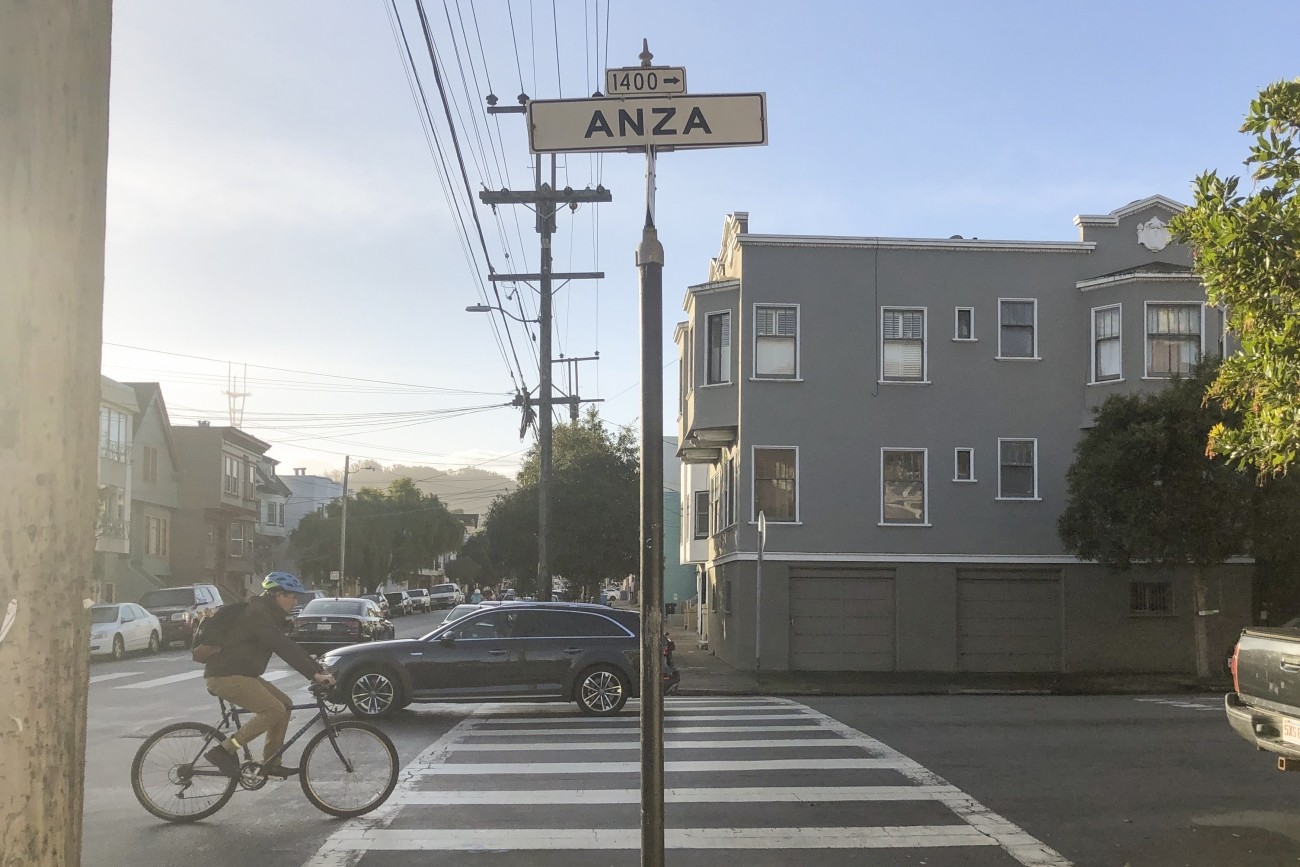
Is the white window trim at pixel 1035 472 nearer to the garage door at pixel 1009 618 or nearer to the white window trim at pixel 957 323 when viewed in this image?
the garage door at pixel 1009 618

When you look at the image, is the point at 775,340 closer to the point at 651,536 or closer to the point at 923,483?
the point at 923,483

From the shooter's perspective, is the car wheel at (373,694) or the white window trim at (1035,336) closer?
the car wheel at (373,694)

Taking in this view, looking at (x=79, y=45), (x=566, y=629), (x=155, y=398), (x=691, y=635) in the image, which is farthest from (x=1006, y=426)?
(x=155, y=398)

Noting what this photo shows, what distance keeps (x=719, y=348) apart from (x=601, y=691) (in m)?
14.2

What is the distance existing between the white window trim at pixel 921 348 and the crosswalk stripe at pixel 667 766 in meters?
17.2

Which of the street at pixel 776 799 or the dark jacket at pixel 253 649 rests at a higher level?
the dark jacket at pixel 253 649

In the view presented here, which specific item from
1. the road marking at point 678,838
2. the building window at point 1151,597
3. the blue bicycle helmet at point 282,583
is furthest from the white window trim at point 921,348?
the blue bicycle helmet at point 282,583

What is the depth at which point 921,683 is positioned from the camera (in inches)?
941

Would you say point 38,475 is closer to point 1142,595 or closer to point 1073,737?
point 1073,737

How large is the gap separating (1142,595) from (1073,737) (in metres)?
15.4

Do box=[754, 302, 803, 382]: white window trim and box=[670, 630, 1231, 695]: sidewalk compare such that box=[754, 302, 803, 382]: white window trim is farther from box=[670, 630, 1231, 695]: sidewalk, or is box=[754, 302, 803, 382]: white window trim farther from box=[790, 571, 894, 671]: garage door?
box=[670, 630, 1231, 695]: sidewalk

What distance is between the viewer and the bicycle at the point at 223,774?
29.2 ft

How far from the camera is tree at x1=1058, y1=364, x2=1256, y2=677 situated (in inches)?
903

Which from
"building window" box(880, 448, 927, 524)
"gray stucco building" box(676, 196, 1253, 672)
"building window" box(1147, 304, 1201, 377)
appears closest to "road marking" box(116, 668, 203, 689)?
"gray stucco building" box(676, 196, 1253, 672)
